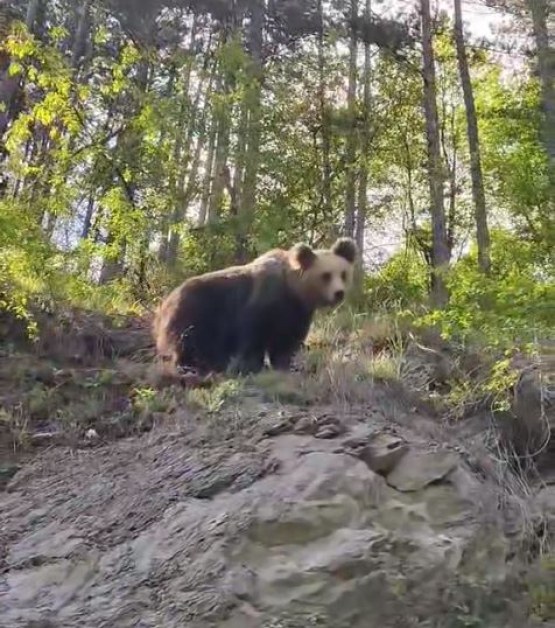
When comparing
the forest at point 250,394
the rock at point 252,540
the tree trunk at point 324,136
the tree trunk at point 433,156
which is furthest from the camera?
the tree trunk at point 324,136

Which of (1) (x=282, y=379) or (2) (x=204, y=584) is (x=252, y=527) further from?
(1) (x=282, y=379)

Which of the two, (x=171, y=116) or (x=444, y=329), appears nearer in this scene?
(x=444, y=329)

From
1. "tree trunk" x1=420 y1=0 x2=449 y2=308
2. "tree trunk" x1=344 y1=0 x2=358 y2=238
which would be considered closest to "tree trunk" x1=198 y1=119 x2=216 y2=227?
"tree trunk" x1=344 y1=0 x2=358 y2=238

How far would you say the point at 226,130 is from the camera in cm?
1378

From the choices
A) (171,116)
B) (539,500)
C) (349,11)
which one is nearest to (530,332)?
(539,500)

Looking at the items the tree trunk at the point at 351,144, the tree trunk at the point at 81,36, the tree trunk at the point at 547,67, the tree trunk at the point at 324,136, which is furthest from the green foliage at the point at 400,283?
the tree trunk at the point at 81,36

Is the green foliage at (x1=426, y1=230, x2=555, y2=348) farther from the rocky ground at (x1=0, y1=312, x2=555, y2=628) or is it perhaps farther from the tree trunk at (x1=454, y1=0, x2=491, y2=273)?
the tree trunk at (x1=454, y1=0, x2=491, y2=273)

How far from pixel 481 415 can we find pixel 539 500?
0.95 meters

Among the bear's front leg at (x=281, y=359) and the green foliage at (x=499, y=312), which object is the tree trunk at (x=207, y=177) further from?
the green foliage at (x=499, y=312)

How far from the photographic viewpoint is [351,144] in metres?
15.7

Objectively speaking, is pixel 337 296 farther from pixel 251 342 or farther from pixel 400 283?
pixel 400 283

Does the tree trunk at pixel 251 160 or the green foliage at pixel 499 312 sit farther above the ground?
the tree trunk at pixel 251 160

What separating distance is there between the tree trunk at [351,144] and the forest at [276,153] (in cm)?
4

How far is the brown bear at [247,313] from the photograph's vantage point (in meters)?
8.13
